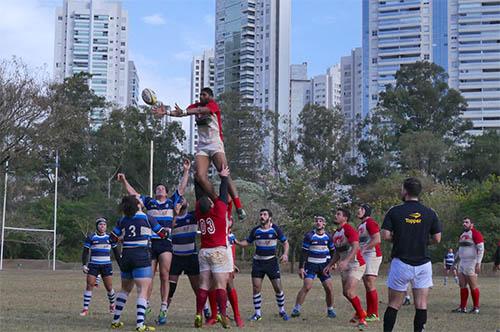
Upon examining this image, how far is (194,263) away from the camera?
13.2 meters

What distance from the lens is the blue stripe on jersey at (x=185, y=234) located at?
43.0 feet

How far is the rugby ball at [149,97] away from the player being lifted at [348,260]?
463cm

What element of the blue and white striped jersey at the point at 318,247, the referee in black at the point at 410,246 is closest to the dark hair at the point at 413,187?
the referee in black at the point at 410,246

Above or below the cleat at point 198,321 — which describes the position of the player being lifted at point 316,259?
above

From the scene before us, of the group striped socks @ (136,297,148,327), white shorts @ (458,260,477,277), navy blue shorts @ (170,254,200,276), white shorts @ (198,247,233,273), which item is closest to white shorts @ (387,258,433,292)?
white shorts @ (198,247,233,273)

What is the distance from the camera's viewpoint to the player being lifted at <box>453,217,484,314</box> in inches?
698

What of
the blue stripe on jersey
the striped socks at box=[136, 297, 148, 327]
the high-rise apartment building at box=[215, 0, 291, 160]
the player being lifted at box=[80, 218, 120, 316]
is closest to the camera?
the striped socks at box=[136, 297, 148, 327]

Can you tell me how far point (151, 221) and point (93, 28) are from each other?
144732 millimetres

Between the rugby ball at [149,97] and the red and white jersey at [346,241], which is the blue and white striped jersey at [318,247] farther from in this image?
the rugby ball at [149,97]

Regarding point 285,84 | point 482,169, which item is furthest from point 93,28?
point 482,169

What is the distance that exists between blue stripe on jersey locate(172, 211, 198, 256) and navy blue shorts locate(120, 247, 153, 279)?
1.64 meters

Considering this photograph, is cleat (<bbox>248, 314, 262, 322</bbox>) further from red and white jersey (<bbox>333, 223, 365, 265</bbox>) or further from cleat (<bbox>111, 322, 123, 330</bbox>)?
cleat (<bbox>111, 322, 123, 330</bbox>)

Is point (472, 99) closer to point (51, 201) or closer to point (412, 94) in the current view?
point (412, 94)

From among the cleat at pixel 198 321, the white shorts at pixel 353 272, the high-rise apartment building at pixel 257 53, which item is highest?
the high-rise apartment building at pixel 257 53
